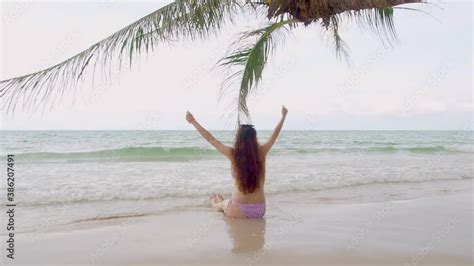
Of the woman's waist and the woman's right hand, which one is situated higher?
the woman's right hand

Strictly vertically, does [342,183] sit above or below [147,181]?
below

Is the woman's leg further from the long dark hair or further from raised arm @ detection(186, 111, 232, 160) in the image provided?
raised arm @ detection(186, 111, 232, 160)

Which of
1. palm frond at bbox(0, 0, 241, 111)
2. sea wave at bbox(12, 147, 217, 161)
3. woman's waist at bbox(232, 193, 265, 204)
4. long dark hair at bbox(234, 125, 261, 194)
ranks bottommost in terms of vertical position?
sea wave at bbox(12, 147, 217, 161)

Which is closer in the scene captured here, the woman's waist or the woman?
the woman

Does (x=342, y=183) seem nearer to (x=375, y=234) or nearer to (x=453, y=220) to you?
(x=453, y=220)

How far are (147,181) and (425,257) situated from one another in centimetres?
704

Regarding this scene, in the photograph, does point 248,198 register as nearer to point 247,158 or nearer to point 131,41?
point 247,158

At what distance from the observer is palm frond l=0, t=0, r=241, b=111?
4301 millimetres

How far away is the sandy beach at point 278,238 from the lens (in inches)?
166

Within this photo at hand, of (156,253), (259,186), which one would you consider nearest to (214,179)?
(259,186)

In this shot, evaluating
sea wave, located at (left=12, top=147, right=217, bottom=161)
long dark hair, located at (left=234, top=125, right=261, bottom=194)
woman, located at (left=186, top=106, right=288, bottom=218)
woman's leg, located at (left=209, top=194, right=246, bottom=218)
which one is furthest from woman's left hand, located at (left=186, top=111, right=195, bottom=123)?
sea wave, located at (left=12, top=147, right=217, bottom=161)

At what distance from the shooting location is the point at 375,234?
5.14 m

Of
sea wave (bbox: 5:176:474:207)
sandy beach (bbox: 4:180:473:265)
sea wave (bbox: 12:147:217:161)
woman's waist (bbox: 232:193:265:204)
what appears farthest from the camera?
sea wave (bbox: 12:147:217:161)

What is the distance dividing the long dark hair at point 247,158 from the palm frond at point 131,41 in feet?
4.44
